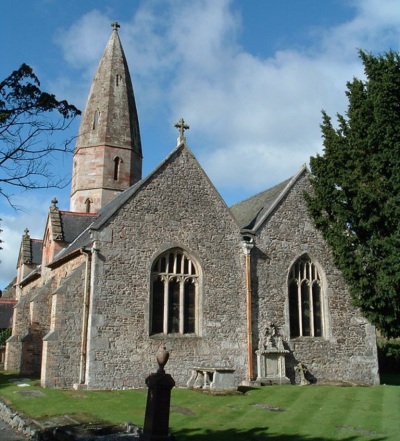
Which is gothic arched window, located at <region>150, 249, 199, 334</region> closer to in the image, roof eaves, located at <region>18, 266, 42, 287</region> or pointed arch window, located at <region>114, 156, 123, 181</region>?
roof eaves, located at <region>18, 266, 42, 287</region>

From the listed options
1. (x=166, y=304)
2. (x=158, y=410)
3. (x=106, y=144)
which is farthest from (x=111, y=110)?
(x=158, y=410)

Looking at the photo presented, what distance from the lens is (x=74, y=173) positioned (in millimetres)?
32062

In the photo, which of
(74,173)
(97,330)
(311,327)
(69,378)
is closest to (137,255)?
(97,330)

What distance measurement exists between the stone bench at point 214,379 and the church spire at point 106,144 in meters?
14.4

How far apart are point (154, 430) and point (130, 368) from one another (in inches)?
339

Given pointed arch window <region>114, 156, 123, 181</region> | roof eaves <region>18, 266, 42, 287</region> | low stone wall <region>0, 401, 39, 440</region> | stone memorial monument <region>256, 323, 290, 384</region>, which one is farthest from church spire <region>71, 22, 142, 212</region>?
low stone wall <region>0, 401, 39, 440</region>

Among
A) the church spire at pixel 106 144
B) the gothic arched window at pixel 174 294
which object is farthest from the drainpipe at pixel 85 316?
the church spire at pixel 106 144

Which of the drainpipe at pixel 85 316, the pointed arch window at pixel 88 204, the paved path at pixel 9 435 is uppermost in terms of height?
the pointed arch window at pixel 88 204

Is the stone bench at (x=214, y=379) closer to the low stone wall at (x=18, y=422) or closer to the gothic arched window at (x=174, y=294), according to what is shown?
the gothic arched window at (x=174, y=294)

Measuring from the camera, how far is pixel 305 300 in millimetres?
22156

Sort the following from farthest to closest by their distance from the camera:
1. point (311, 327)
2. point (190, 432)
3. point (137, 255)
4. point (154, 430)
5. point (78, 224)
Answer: point (78, 224)
point (311, 327)
point (137, 255)
point (190, 432)
point (154, 430)

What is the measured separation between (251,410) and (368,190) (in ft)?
30.6

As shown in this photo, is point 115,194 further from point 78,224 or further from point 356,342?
point 356,342

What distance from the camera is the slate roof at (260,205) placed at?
22672 millimetres
